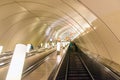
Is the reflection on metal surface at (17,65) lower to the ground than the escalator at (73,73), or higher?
higher

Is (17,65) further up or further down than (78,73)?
further up

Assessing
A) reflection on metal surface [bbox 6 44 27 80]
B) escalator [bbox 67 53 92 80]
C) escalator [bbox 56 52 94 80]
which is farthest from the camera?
escalator [bbox 67 53 92 80]

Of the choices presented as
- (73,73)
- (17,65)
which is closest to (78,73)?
(73,73)

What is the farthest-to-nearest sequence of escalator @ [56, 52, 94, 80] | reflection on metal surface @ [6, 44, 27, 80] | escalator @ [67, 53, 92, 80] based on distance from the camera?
escalator @ [67, 53, 92, 80]
escalator @ [56, 52, 94, 80]
reflection on metal surface @ [6, 44, 27, 80]

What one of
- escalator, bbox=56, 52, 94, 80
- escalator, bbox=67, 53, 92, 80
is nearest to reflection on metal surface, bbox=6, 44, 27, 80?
escalator, bbox=56, 52, 94, 80

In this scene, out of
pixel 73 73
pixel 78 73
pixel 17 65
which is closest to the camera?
pixel 17 65

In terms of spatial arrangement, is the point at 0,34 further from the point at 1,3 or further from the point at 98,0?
the point at 98,0

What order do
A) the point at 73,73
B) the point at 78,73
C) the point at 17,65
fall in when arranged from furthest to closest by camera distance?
the point at 73,73 < the point at 78,73 < the point at 17,65

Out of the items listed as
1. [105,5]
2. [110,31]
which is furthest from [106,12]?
[110,31]

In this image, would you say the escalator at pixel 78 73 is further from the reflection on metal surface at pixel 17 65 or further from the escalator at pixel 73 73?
the reflection on metal surface at pixel 17 65

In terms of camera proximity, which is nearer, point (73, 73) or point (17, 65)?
point (17, 65)

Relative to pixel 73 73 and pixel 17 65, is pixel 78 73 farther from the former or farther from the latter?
pixel 17 65

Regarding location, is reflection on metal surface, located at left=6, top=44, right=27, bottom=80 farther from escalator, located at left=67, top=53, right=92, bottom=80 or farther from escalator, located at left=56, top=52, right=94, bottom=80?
escalator, located at left=67, top=53, right=92, bottom=80

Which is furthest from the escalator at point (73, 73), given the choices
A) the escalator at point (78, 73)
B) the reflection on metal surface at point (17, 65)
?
the reflection on metal surface at point (17, 65)
